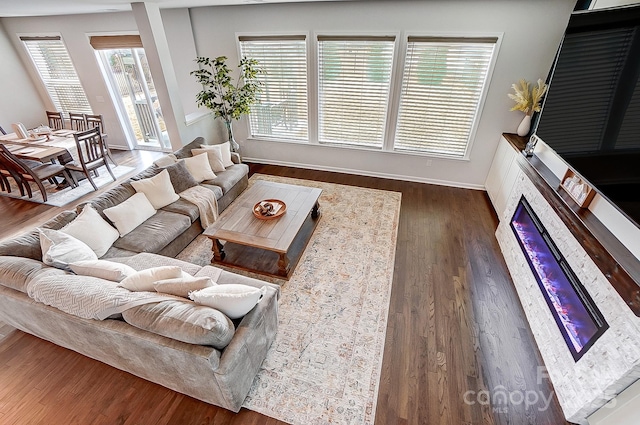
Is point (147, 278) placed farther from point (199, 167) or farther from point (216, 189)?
point (199, 167)

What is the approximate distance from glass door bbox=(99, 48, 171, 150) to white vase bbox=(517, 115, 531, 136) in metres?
6.32

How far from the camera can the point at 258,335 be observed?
1882 mm

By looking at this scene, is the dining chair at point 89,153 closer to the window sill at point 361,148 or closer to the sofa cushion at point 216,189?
the sofa cushion at point 216,189

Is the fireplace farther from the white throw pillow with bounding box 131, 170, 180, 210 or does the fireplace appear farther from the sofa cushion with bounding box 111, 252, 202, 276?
the white throw pillow with bounding box 131, 170, 180, 210

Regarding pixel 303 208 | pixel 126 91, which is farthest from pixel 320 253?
pixel 126 91

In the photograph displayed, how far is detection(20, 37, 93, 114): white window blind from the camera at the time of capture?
18.3ft

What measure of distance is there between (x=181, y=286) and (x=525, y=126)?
4556 mm

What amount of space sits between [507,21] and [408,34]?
1.20 meters

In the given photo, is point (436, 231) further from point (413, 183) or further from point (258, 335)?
point (258, 335)

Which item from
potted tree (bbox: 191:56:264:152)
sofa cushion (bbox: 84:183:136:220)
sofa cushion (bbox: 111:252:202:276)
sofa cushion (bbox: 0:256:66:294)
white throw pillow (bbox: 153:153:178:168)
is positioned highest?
potted tree (bbox: 191:56:264:152)

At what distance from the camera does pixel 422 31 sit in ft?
12.2

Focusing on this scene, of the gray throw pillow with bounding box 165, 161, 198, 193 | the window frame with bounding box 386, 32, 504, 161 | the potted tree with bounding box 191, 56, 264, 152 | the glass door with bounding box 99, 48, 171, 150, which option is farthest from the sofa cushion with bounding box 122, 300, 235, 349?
the glass door with bounding box 99, 48, 171, 150

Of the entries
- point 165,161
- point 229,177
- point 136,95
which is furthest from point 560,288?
point 136,95

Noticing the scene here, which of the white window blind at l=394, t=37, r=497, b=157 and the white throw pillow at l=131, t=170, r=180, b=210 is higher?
the white window blind at l=394, t=37, r=497, b=157
